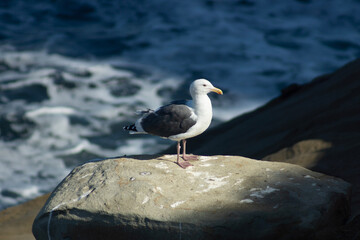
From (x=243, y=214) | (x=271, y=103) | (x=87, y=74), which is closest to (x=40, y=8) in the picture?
(x=87, y=74)

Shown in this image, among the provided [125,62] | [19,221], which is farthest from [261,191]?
[125,62]

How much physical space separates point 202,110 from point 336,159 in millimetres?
1618

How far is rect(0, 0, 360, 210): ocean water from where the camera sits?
9.27 meters

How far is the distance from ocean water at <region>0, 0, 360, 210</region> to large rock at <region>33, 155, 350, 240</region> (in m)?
4.02

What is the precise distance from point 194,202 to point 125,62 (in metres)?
9.03

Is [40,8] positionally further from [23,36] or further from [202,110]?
[202,110]

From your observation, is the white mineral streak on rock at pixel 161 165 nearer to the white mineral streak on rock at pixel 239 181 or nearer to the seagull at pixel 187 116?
the seagull at pixel 187 116

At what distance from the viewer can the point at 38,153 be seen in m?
8.97

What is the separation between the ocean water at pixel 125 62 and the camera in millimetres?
9273

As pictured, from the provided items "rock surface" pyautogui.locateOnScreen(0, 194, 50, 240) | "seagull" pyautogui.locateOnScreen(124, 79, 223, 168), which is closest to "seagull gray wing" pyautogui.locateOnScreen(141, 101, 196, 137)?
Result: "seagull" pyautogui.locateOnScreen(124, 79, 223, 168)

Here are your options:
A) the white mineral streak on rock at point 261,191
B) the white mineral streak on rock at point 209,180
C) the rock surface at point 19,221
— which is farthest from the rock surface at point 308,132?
the rock surface at point 19,221

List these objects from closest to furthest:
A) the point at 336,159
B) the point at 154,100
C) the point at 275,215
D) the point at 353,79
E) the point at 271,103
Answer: the point at 275,215
the point at 336,159
the point at 353,79
the point at 271,103
the point at 154,100

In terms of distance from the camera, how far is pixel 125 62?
12461 mm

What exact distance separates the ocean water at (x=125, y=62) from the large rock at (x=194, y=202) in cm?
402
